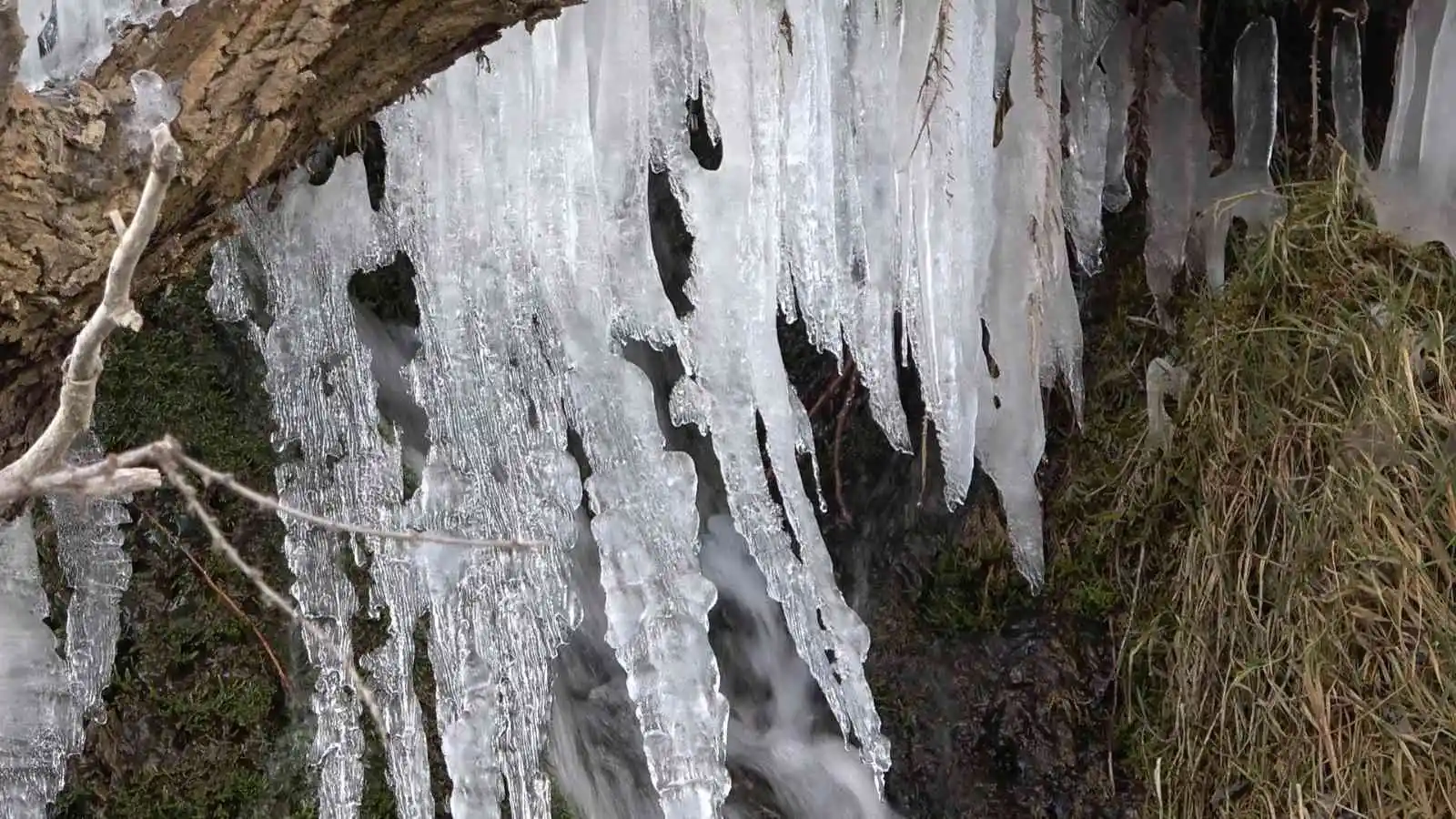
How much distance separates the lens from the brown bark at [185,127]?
1.10 metres

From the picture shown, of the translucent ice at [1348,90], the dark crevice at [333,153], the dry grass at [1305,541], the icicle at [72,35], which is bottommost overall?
the dry grass at [1305,541]

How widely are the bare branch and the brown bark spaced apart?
26 cm

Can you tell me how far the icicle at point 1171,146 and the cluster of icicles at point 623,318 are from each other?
12 centimetres

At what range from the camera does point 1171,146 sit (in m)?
2.10

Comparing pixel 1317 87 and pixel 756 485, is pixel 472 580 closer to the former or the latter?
pixel 756 485

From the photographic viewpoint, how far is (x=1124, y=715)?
212cm

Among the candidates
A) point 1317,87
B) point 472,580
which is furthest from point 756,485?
point 1317,87

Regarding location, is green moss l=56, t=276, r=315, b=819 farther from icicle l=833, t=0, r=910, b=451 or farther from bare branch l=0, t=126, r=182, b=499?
bare branch l=0, t=126, r=182, b=499

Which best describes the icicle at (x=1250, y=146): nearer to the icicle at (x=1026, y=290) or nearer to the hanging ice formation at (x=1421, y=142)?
the hanging ice formation at (x=1421, y=142)

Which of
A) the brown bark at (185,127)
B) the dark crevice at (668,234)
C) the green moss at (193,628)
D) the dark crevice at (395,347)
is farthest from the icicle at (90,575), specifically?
the dark crevice at (668,234)

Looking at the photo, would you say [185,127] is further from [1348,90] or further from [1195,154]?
[1348,90]

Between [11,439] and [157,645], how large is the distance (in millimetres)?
820

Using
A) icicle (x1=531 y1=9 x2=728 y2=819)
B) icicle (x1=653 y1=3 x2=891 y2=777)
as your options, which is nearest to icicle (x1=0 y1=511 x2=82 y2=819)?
icicle (x1=531 y1=9 x2=728 y2=819)

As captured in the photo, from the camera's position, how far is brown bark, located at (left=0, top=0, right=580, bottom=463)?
1.10 meters
